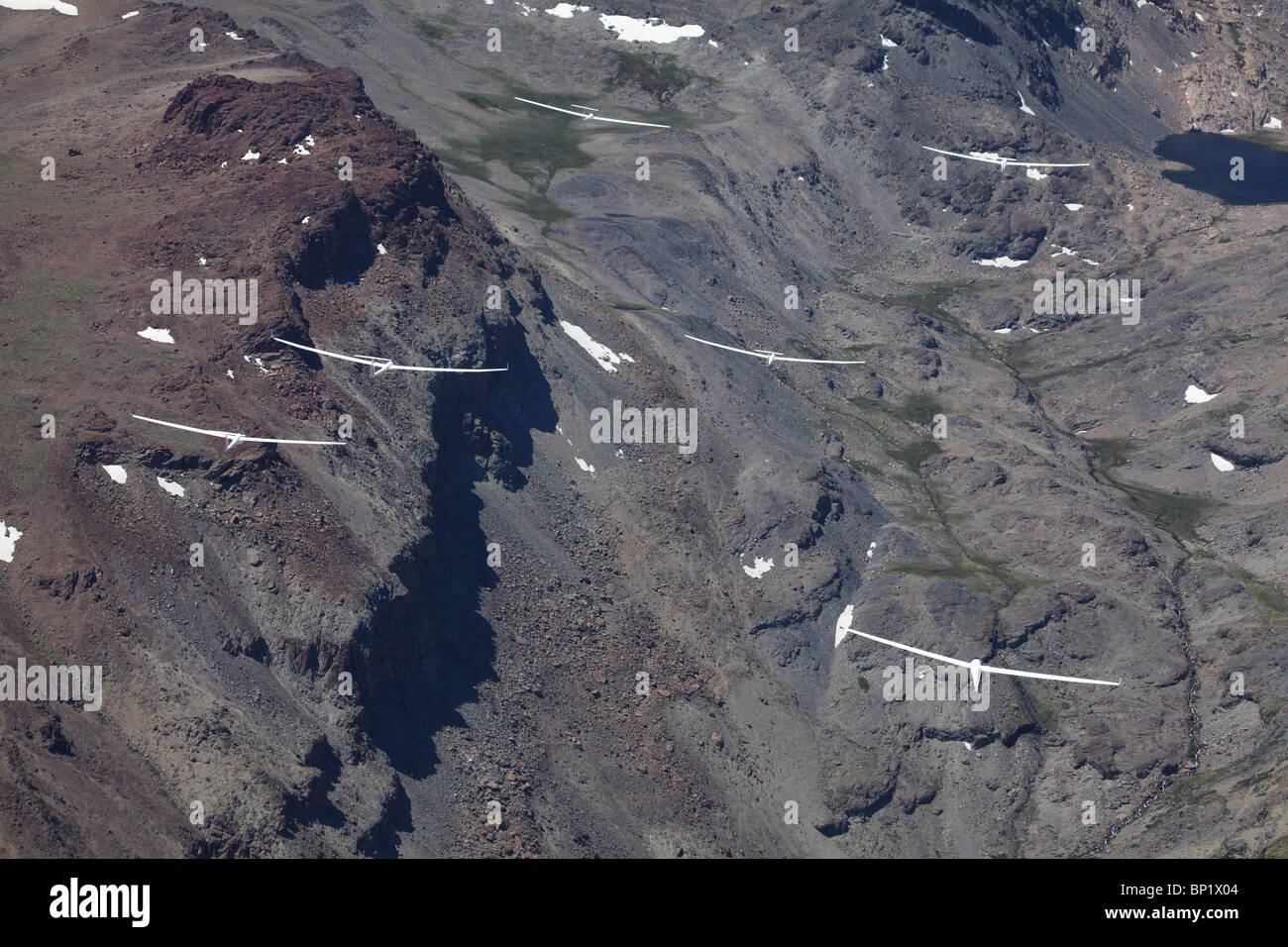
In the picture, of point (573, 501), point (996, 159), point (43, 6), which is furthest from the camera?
point (996, 159)

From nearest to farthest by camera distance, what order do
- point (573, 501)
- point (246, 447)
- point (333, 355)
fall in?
point (246, 447) < point (333, 355) < point (573, 501)

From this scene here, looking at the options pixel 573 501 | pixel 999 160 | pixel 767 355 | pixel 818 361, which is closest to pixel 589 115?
pixel 999 160

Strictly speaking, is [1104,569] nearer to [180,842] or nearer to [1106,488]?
[1106,488]

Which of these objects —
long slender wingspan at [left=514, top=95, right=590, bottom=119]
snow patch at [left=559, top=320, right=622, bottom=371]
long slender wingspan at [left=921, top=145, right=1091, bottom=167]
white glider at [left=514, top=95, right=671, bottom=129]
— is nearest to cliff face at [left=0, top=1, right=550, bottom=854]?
snow patch at [left=559, top=320, right=622, bottom=371]

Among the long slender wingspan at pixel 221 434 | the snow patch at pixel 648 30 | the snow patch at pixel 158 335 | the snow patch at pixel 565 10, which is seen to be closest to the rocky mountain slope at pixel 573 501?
the snow patch at pixel 158 335

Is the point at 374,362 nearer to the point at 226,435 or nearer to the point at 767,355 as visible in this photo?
the point at 226,435
